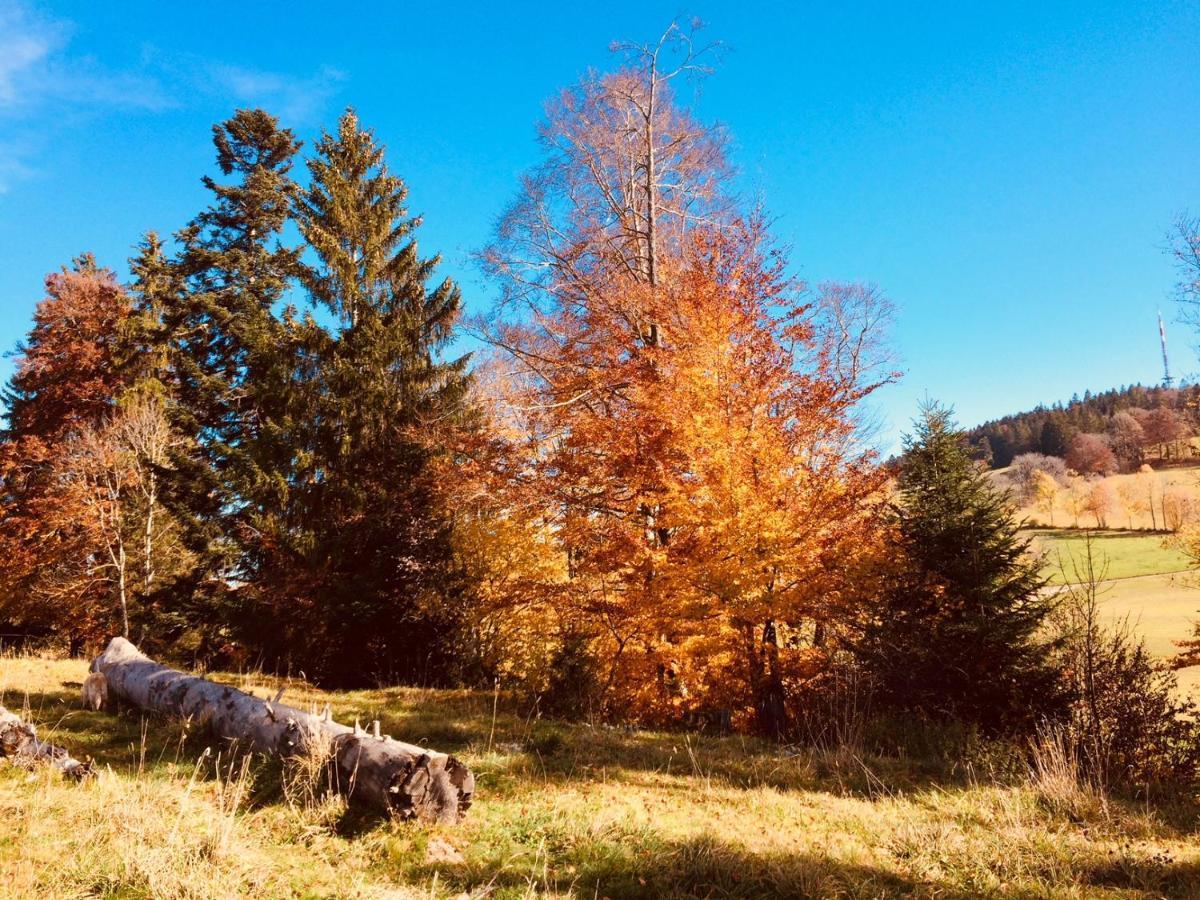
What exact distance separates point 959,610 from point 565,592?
6839 millimetres

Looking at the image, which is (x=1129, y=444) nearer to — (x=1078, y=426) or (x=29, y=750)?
(x=1078, y=426)

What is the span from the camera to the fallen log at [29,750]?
5004 millimetres

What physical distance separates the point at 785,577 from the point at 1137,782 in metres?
4.42

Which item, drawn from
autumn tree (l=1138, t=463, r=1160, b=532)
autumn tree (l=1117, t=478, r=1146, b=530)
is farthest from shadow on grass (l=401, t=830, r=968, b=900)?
autumn tree (l=1117, t=478, r=1146, b=530)

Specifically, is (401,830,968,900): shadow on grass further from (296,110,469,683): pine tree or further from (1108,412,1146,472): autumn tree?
(1108,412,1146,472): autumn tree

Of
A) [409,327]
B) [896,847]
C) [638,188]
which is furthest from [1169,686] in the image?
[409,327]

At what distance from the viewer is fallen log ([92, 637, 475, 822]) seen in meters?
4.43

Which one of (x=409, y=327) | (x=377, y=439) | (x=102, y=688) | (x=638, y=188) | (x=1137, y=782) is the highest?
(x=638, y=188)

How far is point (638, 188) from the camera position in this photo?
13898 mm

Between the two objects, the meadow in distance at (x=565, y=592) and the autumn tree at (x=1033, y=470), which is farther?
the autumn tree at (x=1033, y=470)

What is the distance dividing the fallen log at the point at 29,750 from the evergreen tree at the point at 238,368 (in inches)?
333

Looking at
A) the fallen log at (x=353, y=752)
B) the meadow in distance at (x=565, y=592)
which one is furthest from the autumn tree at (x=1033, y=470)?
the fallen log at (x=353, y=752)

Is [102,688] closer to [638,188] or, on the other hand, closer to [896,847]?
[896,847]

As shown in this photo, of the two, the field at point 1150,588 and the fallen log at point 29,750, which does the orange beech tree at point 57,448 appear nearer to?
the fallen log at point 29,750
